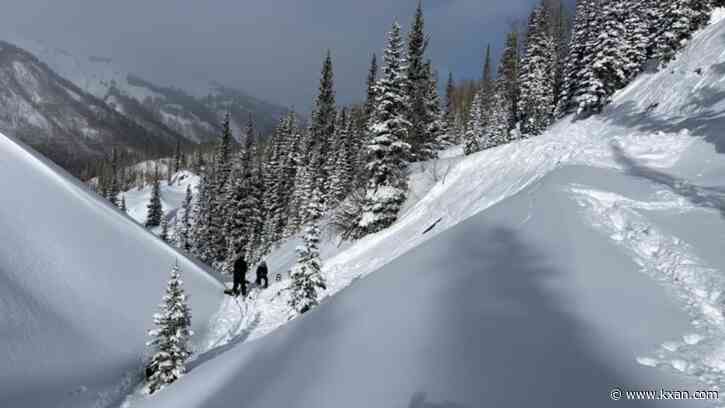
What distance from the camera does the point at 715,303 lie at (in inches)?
202

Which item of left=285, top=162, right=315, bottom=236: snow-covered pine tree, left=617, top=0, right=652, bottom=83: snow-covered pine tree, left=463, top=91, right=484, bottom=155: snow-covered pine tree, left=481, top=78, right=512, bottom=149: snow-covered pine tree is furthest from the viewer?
left=481, top=78, right=512, bottom=149: snow-covered pine tree

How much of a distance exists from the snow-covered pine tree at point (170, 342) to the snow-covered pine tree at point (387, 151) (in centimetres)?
1497

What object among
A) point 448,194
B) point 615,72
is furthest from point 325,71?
point 448,194

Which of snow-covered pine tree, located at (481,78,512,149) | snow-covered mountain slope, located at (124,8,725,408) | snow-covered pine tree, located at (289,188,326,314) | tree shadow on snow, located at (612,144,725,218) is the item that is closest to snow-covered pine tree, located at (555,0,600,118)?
snow-covered pine tree, located at (481,78,512,149)

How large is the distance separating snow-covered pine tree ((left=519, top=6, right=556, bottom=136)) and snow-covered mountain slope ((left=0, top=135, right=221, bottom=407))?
3854 centimetres

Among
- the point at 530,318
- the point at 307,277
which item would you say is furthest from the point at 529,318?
the point at 307,277

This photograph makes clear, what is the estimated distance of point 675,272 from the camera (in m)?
5.98

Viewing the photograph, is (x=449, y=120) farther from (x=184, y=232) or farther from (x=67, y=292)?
(x=67, y=292)

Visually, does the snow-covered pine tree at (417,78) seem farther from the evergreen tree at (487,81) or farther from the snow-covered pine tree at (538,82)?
the evergreen tree at (487,81)

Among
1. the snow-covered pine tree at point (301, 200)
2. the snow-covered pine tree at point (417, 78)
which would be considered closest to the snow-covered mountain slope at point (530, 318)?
the snow-covered pine tree at point (417, 78)

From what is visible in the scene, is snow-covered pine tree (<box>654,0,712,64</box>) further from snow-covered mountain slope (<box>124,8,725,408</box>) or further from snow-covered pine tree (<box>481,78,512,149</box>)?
snow-covered mountain slope (<box>124,8,725,408</box>)

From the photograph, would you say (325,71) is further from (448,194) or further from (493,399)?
(493,399)

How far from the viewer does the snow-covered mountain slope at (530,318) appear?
3.80 metres

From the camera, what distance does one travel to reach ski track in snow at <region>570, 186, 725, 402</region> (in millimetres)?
3861
